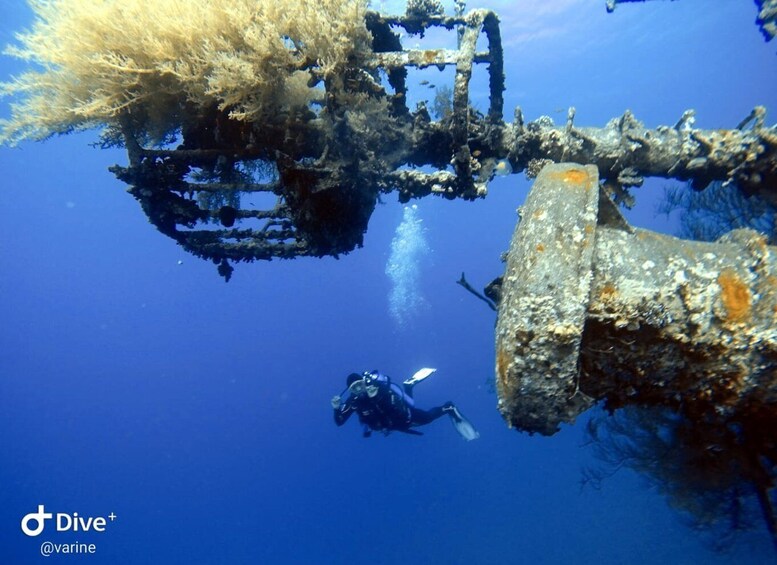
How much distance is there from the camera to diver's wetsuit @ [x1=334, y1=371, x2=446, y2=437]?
12.5 metres

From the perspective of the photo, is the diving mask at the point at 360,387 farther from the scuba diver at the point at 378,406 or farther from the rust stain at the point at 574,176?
the rust stain at the point at 574,176

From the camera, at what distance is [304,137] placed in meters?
4.02

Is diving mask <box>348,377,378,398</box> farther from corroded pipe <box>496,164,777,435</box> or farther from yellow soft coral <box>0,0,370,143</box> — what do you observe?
corroded pipe <box>496,164,777,435</box>

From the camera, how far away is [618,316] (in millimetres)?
2354

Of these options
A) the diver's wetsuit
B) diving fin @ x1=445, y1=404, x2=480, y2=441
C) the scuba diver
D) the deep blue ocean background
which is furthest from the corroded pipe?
the deep blue ocean background

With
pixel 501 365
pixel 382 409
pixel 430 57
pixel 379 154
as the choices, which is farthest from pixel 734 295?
pixel 382 409

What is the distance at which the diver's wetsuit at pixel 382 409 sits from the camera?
12477 mm

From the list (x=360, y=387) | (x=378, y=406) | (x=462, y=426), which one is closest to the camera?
(x=360, y=387)

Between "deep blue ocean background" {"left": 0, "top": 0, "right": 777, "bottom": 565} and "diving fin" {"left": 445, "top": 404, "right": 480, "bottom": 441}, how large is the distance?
1541cm

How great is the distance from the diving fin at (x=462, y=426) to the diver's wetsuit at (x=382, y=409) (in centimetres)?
147

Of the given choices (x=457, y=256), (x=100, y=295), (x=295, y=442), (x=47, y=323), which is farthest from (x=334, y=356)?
(x=47, y=323)

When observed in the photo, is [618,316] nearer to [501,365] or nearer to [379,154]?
[501,365]

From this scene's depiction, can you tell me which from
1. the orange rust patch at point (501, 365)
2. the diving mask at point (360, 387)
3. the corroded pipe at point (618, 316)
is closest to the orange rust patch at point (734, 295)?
the corroded pipe at point (618, 316)

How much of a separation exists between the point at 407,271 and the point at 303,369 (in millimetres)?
26531
